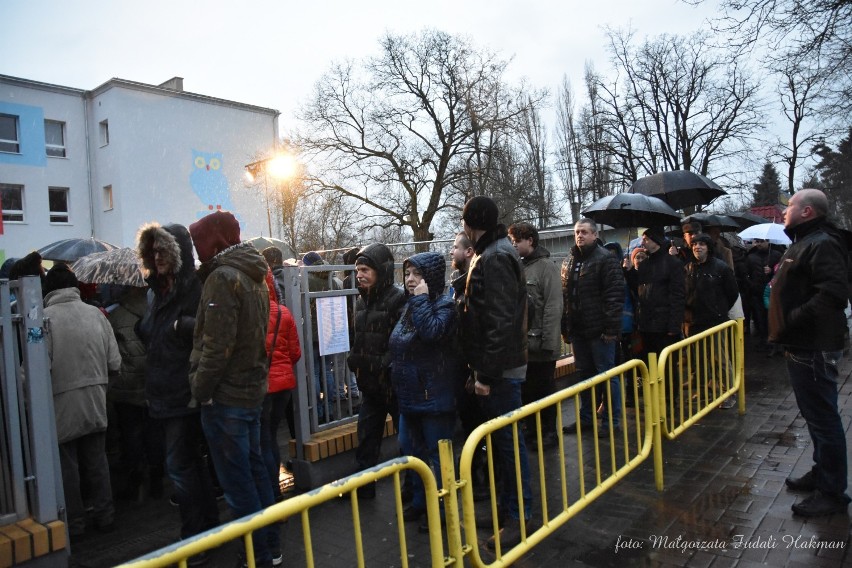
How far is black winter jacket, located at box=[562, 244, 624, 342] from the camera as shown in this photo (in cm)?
559

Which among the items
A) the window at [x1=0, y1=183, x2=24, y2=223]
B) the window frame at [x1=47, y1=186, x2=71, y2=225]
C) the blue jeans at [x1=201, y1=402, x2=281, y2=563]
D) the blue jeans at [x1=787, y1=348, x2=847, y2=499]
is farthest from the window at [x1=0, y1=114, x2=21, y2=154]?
the blue jeans at [x1=787, y1=348, x2=847, y2=499]

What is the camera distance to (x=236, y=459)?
11.1 ft

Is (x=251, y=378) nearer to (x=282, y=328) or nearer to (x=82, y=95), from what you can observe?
(x=282, y=328)

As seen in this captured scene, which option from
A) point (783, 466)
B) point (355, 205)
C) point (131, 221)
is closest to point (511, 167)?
point (355, 205)

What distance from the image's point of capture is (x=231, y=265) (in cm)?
336

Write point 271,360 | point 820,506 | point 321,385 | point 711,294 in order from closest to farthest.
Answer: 1. point 820,506
2. point 271,360
3. point 321,385
4. point 711,294

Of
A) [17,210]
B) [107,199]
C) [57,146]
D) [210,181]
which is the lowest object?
[17,210]

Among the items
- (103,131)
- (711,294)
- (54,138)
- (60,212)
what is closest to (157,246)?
(711,294)

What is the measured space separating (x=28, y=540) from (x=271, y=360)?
165 centimetres

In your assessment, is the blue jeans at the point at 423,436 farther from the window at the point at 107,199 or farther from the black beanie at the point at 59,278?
the window at the point at 107,199

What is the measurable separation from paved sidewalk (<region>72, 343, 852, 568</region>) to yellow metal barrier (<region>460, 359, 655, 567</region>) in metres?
0.21

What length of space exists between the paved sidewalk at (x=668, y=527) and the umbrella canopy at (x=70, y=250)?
2.89m

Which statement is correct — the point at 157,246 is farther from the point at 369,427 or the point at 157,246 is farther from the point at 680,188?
the point at 680,188

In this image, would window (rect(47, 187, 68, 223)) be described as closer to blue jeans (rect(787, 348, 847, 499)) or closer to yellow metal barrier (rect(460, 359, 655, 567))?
yellow metal barrier (rect(460, 359, 655, 567))
